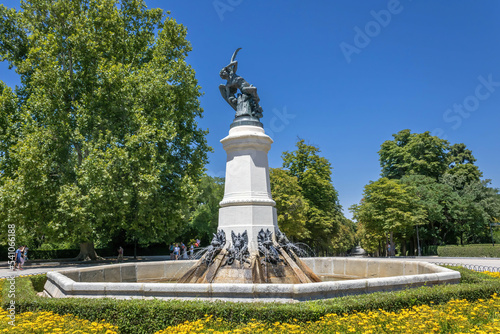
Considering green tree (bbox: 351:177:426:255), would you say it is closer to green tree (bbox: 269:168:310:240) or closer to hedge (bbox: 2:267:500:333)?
green tree (bbox: 269:168:310:240)

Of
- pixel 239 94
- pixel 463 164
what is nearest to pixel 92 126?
pixel 239 94

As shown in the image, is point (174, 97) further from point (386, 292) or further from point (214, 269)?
point (386, 292)

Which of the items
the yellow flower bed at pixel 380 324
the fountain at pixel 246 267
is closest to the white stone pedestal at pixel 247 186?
the fountain at pixel 246 267

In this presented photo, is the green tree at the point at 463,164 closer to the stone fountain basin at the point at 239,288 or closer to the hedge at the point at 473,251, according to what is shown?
the hedge at the point at 473,251

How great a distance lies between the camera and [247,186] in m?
11.6

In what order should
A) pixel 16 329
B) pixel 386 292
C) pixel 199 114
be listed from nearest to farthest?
pixel 16 329, pixel 386 292, pixel 199 114

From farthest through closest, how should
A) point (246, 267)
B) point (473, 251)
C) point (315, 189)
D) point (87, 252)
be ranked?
point (315, 189) → point (473, 251) → point (87, 252) → point (246, 267)

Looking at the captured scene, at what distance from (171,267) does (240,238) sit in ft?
13.6

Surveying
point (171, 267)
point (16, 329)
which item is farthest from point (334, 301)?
point (171, 267)

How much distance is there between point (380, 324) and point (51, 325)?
5.36m

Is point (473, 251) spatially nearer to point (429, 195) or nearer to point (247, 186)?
point (429, 195)

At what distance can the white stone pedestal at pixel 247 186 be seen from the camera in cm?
1120

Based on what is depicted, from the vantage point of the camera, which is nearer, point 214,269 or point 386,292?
point 386,292

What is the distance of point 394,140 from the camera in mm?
52500
